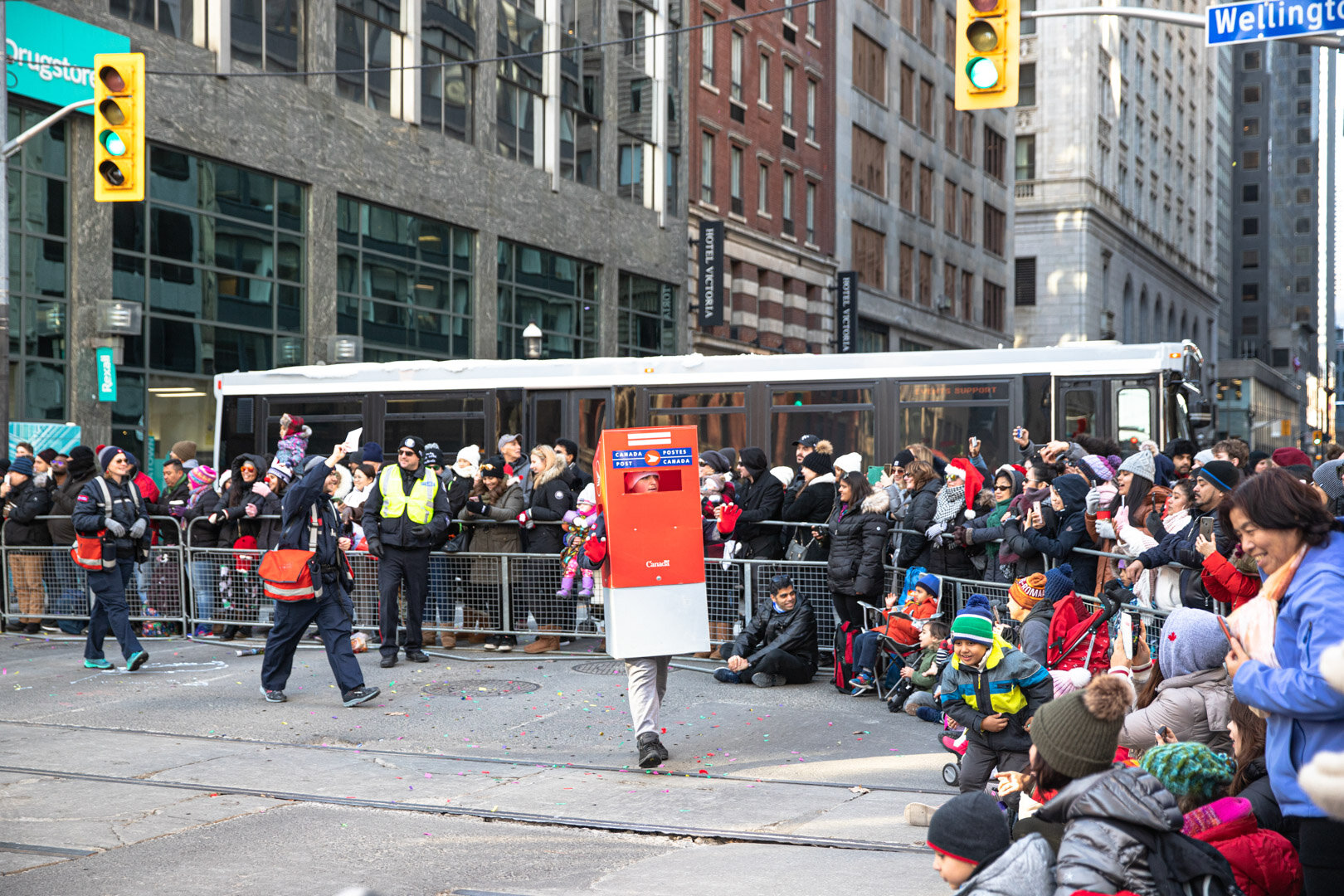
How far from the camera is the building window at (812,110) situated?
44.4 m

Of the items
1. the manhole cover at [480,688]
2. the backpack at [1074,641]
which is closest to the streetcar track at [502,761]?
the backpack at [1074,641]

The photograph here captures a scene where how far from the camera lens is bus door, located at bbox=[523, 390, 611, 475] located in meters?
20.8

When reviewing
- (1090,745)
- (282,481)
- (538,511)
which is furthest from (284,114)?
(1090,745)

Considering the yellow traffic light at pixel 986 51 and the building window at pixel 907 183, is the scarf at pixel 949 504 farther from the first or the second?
the building window at pixel 907 183

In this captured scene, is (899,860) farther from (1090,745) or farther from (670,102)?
(670,102)

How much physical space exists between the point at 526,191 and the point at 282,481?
59.1ft

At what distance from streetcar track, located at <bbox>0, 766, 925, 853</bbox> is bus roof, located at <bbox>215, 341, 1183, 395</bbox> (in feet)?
41.7

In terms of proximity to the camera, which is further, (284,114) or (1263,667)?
(284,114)

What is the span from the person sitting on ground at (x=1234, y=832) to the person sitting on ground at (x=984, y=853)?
2.45 feet

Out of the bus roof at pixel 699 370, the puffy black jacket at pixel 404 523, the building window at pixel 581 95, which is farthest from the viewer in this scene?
the building window at pixel 581 95

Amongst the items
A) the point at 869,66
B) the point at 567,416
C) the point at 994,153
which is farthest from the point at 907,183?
the point at 567,416

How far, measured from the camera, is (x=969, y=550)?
11.7m

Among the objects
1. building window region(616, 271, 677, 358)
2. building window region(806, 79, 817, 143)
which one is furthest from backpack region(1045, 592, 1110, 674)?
building window region(806, 79, 817, 143)

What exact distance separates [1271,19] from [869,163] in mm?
38717
